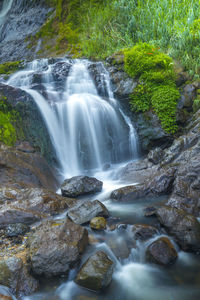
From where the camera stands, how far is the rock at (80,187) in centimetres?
576

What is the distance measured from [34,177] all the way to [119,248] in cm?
345

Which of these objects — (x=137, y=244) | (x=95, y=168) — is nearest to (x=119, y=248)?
(x=137, y=244)

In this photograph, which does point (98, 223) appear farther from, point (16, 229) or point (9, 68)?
point (9, 68)

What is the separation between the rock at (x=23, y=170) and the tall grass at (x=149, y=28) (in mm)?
6649

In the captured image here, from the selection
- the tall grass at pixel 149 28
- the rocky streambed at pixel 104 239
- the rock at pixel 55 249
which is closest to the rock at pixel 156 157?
the rocky streambed at pixel 104 239

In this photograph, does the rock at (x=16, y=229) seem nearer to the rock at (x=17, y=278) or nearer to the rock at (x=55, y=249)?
the rock at (x=55, y=249)

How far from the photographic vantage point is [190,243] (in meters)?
3.30

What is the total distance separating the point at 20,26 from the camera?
20.9 meters

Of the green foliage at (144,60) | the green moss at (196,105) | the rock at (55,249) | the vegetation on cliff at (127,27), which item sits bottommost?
the rock at (55,249)

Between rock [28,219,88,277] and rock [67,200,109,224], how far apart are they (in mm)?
748

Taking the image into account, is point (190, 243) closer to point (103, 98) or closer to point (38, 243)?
point (38, 243)

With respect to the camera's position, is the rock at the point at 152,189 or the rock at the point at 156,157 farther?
Answer: the rock at the point at 156,157

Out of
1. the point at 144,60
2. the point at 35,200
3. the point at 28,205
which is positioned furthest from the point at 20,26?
the point at 28,205

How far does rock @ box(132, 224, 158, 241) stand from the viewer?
3617 millimetres
